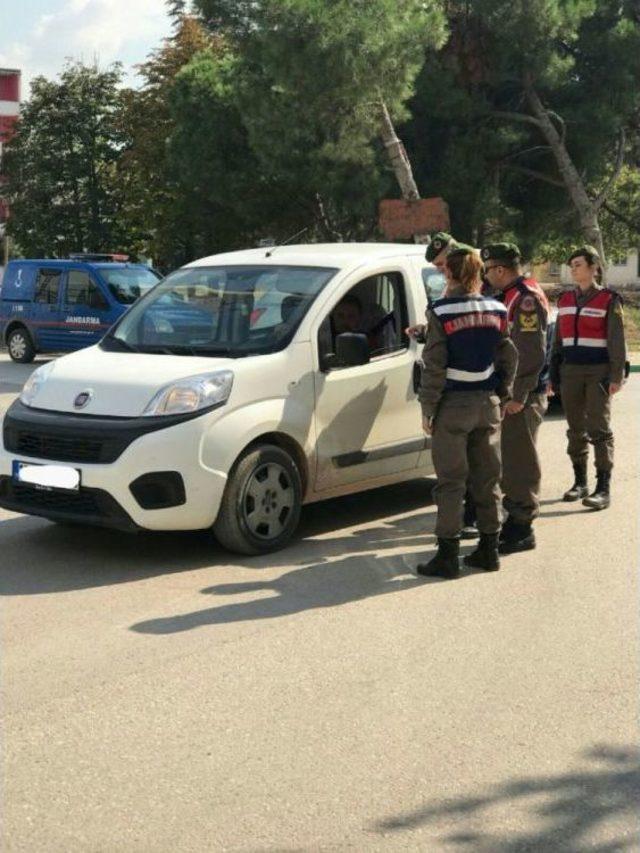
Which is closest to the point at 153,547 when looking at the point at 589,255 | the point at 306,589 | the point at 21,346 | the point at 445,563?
the point at 306,589

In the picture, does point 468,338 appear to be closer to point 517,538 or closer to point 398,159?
point 517,538

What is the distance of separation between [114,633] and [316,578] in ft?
4.46

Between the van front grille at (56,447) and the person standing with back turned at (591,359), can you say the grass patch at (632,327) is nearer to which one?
the person standing with back turned at (591,359)

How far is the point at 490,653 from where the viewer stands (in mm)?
5453

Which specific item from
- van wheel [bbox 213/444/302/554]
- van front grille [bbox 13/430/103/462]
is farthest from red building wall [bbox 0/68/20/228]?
van wheel [bbox 213/444/302/554]

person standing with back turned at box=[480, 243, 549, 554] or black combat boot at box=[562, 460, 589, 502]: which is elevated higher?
person standing with back turned at box=[480, 243, 549, 554]

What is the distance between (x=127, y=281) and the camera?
70.8ft

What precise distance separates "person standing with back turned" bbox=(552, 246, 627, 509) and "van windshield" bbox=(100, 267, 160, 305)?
43.3ft

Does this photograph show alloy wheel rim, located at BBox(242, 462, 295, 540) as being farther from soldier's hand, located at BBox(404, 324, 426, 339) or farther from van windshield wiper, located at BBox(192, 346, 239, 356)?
soldier's hand, located at BBox(404, 324, 426, 339)

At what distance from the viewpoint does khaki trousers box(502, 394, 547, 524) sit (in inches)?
293

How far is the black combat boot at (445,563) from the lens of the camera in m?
6.75

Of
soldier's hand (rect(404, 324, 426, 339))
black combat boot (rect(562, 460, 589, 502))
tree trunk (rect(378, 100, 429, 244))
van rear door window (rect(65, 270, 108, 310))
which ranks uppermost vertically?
tree trunk (rect(378, 100, 429, 244))

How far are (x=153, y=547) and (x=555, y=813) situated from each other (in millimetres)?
3973

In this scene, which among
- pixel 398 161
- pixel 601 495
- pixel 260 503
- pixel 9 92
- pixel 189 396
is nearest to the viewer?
pixel 189 396
